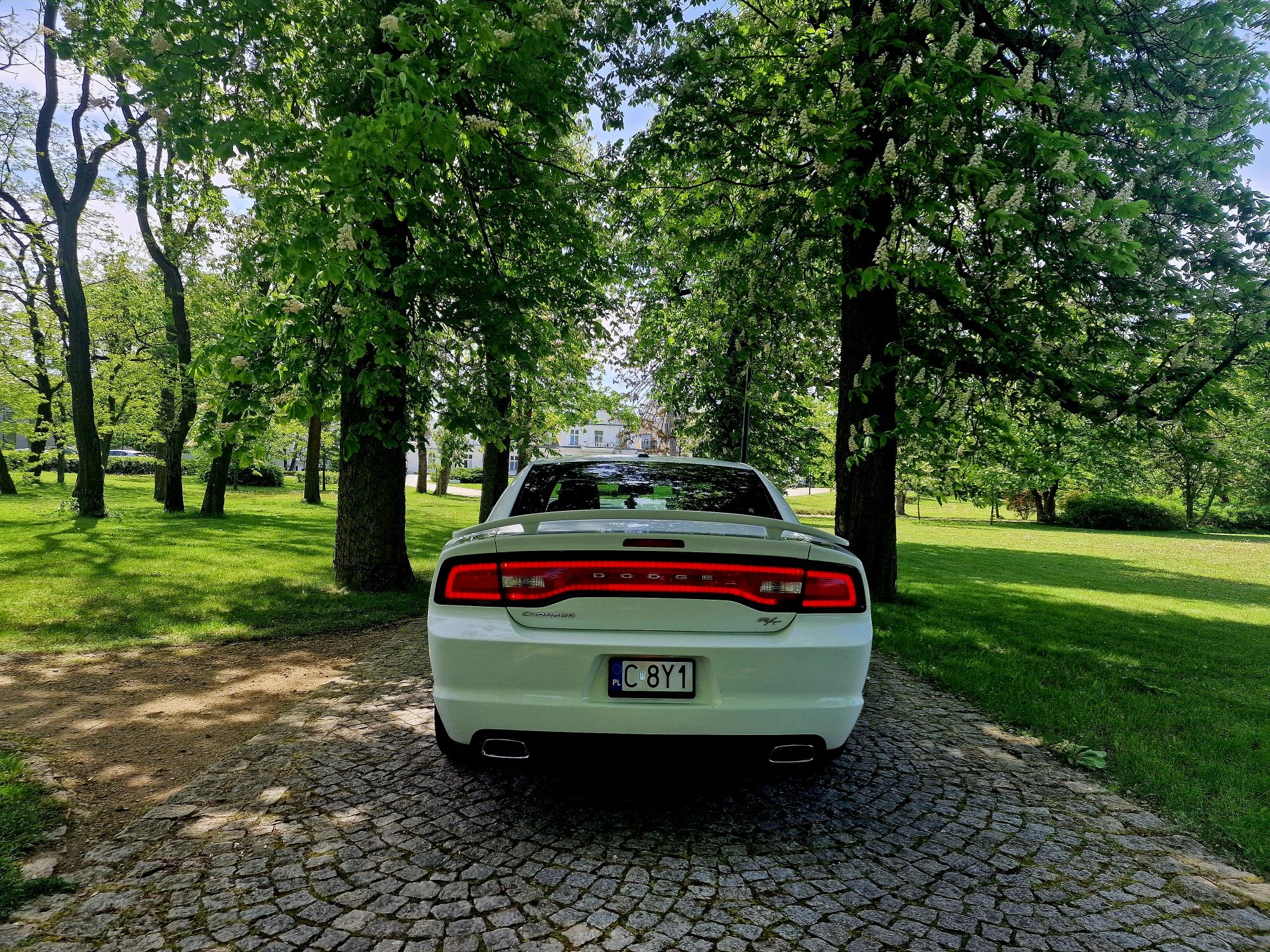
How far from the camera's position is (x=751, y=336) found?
9.91 m

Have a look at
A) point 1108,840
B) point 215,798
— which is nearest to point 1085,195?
point 1108,840

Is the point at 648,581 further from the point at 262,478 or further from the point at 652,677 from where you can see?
the point at 262,478

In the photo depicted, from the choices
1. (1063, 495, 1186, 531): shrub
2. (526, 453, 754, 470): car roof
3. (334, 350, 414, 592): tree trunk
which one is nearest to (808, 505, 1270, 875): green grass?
(526, 453, 754, 470): car roof

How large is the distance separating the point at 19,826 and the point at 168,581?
23.6 feet

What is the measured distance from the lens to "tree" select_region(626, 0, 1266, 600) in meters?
5.20

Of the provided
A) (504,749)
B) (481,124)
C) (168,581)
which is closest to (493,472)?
(168,581)

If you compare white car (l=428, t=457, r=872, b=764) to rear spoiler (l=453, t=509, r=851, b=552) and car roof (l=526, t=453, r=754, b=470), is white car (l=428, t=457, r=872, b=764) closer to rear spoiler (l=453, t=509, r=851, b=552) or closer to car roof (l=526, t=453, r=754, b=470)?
rear spoiler (l=453, t=509, r=851, b=552)

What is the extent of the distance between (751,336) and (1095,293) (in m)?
4.14

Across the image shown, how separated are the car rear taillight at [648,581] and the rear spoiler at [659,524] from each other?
15 centimetres

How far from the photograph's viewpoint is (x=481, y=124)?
19.8 feet

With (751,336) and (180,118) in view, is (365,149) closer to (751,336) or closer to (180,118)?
(180,118)

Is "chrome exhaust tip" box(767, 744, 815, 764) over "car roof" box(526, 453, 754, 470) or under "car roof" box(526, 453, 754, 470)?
under

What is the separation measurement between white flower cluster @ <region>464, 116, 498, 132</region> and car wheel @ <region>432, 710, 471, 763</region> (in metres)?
5.08

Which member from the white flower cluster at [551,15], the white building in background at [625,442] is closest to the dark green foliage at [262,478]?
the white building in background at [625,442]
